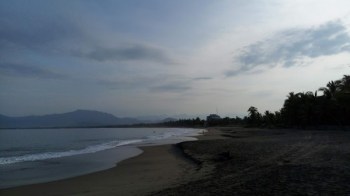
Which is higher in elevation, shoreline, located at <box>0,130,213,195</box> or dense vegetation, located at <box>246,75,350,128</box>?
dense vegetation, located at <box>246,75,350,128</box>

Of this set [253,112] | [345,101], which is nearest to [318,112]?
[345,101]

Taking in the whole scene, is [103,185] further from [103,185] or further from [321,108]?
[321,108]

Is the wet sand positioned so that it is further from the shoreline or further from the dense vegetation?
the dense vegetation

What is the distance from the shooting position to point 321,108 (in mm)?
61812

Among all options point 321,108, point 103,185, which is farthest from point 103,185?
point 321,108

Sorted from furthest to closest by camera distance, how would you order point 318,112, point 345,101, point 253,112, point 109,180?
point 253,112 < point 318,112 < point 345,101 < point 109,180

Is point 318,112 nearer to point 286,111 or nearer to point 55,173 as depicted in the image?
point 286,111

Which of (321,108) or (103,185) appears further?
(321,108)

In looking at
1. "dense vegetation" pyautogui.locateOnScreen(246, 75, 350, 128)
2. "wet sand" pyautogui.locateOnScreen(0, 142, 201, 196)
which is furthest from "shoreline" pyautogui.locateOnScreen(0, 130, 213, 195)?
"dense vegetation" pyautogui.locateOnScreen(246, 75, 350, 128)

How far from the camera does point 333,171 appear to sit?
11.6m

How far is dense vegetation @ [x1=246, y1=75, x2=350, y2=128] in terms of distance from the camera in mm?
56375

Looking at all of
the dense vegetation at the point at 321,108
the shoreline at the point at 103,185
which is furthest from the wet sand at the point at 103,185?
the dense vegetation at the point at 321,108

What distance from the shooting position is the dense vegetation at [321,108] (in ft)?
185

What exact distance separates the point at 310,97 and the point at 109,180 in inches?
2352
